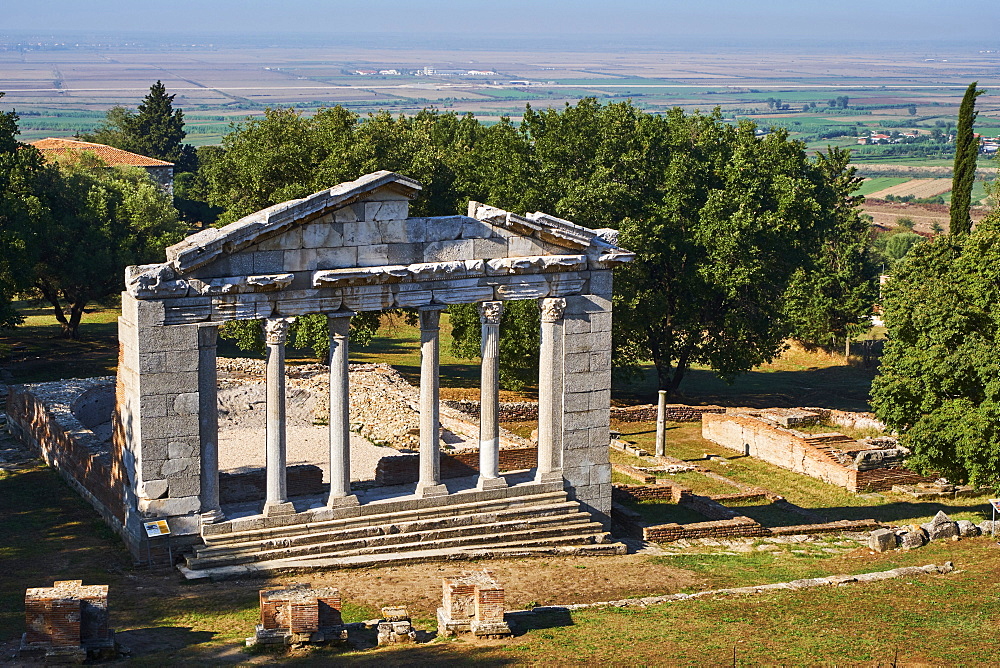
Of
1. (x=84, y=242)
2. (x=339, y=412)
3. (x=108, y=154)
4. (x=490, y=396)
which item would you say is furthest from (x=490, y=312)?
(x=108, y=154)

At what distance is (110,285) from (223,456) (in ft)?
64.1

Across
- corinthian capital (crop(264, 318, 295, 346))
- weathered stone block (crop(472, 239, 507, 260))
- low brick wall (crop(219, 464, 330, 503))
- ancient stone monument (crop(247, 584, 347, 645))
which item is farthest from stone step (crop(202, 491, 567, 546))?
weathered stone block (crop(472, 239, 507, 260))

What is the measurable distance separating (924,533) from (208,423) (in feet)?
56.8

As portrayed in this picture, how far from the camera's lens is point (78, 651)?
2061 cm

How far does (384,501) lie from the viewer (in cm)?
2869

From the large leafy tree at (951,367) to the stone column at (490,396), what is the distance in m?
11.0

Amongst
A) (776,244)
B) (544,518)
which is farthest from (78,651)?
(776,244)

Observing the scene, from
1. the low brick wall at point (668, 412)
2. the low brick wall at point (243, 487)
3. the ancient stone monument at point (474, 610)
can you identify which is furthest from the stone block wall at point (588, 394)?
the low brick wall at point (668, 412)

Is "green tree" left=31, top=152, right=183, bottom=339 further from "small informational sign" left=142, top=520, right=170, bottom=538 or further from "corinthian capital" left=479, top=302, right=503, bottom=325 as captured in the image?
"corinthian capital" left=479, top=302, right=503, bottom=325

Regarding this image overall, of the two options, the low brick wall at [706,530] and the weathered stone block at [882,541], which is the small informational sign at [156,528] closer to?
the low brick wall at [706,530]

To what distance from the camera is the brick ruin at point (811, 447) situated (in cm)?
4028

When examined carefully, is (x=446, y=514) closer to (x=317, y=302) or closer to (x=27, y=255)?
(x=317, y=302)

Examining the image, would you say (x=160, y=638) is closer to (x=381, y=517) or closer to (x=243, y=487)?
(x=381, y=517)

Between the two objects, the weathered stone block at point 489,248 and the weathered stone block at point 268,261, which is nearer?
the weathered stone block at point 268,261
